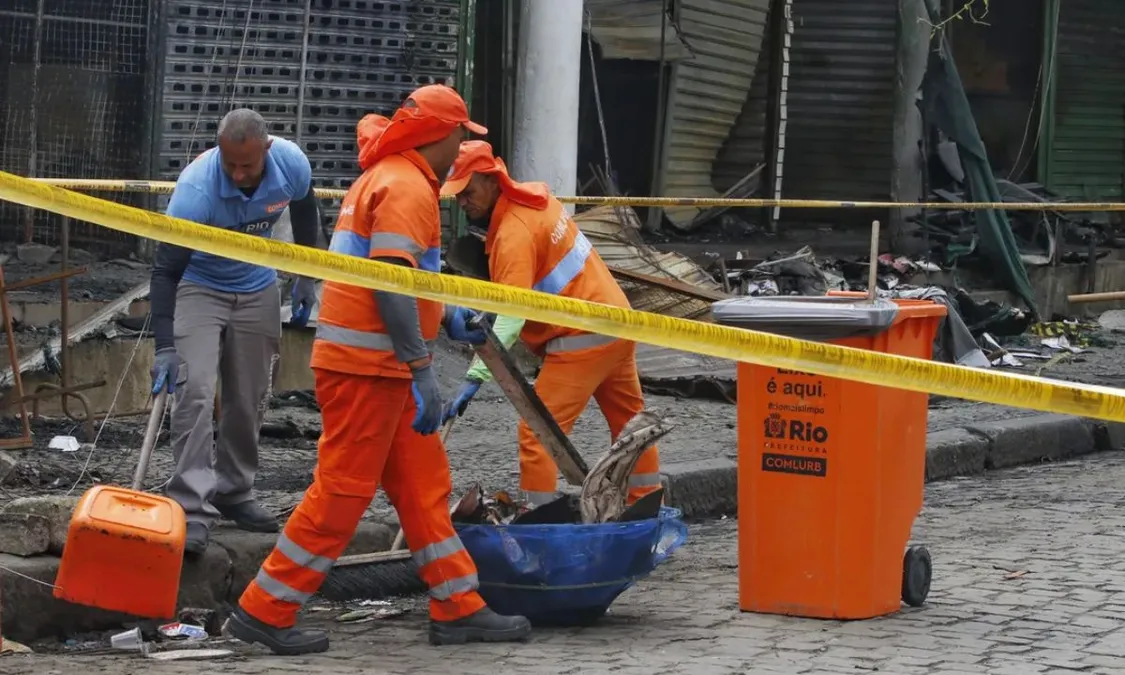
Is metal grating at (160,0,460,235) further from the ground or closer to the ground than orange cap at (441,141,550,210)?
further from the ground

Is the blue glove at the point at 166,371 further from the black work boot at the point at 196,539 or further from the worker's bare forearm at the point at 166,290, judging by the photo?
the black work boot at the point at 196,539

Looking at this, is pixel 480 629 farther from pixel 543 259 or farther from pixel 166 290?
pixel 166 290

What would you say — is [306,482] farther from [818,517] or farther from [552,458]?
[818,517]

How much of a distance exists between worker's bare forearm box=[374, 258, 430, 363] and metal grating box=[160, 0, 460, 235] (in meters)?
5.78

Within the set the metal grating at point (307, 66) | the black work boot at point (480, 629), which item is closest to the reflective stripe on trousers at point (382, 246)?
the black work boot at point (480, 629)

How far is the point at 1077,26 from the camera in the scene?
17.5 metres

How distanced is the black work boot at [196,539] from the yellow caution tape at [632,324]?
5.99ft

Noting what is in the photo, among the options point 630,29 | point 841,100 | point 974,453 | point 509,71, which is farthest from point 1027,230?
point 974,453

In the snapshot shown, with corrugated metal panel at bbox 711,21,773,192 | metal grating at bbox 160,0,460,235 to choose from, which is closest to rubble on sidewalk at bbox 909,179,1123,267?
corrugated metal panel at bbox 711,21,773,192

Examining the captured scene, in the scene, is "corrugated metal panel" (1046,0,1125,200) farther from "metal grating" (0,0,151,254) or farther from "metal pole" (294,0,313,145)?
"metal grating" (0,0,151,254)

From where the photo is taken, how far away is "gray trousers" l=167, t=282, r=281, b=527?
593cm

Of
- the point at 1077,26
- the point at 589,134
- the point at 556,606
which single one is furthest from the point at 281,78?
the point at 1077,26

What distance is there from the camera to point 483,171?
19.8 ft

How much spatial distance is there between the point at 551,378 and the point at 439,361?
14.0 ft
